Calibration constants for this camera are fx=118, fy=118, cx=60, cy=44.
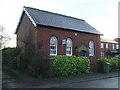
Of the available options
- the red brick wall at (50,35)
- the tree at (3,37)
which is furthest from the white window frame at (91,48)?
the tree at (3,37)

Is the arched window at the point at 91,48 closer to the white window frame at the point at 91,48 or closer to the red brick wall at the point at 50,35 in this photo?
the white window frame at the point at 91,48

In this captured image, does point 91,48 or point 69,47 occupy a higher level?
point 69,47

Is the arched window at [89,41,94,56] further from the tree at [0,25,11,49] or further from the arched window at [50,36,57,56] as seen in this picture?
the tree at [0,25,11,49]

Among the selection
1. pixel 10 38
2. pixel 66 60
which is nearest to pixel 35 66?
pixel 66 60

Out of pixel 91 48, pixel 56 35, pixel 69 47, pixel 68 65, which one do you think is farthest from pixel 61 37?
pixel 91 48

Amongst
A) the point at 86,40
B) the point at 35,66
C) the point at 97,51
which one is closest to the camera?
the point at 35,66

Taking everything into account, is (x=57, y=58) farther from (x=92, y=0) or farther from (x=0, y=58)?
(x=0, y=58)

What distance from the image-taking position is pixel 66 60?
36.1 ft

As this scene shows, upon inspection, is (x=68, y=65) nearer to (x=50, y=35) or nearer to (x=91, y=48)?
(x=50, y=35)

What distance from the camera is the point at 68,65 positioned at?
11086 millimetres

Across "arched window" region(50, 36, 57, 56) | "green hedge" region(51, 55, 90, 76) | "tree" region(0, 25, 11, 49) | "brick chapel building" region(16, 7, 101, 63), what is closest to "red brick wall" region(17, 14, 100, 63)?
"brick chapel building" region(16, 7, 101, 63)

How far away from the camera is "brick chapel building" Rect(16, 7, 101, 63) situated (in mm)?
13789

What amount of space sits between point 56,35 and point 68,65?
5.02m

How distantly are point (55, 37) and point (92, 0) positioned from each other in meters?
6.45
